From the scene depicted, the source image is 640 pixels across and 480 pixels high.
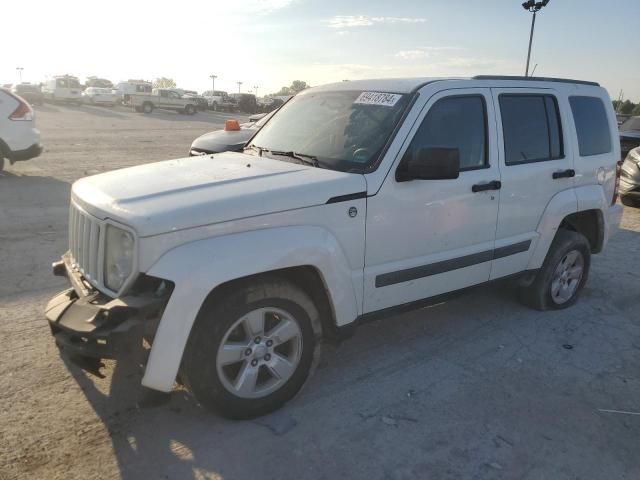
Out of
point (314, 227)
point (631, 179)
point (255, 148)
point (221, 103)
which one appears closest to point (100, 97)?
point (221, 103)

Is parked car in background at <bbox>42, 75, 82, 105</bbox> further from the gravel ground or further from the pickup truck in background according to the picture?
the gravel ground

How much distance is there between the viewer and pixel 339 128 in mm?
3871

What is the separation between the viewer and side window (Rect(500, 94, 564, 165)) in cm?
424

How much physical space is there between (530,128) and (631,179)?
6.80 m

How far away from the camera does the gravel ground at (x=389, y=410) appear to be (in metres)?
2.83

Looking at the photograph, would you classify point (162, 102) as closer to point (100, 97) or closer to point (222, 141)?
point (100, 97)

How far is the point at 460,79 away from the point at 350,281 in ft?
6.07

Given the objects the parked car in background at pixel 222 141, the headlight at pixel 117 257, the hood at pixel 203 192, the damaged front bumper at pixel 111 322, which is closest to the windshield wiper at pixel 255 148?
the hood at pixel 203 192

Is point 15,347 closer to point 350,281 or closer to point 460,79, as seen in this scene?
point 350,281

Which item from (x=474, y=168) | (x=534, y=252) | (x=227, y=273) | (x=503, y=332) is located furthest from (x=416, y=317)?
(x=227, y=273)

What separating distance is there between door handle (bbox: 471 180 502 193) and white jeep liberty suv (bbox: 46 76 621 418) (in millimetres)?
11

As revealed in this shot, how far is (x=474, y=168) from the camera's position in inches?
157

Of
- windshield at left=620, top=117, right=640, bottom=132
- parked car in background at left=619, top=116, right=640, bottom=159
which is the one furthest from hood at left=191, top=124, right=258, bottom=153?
windshield at left=620, top=117, right=640, bottom=132

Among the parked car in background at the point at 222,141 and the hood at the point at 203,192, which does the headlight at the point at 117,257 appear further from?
the parked car in background at the point at 222,141
